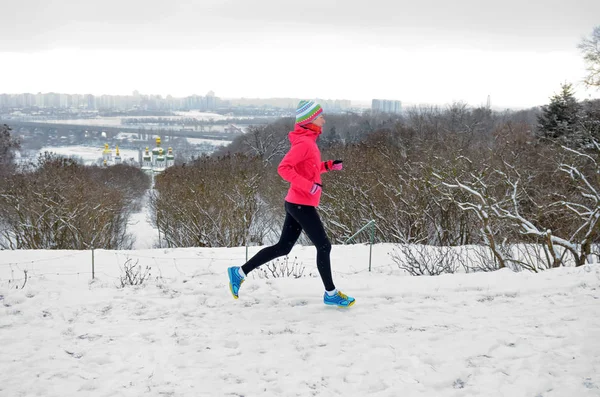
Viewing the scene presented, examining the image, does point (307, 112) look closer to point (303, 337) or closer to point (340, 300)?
point (340, 300)

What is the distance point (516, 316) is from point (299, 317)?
199cm

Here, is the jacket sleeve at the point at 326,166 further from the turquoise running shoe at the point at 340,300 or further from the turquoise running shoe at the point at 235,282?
the turquoise running shoe at the point at 235,282

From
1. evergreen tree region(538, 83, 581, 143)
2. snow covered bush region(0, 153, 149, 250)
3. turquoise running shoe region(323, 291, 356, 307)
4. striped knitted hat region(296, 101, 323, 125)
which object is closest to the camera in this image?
striped knitted hat region(296, 101, 323, 125)

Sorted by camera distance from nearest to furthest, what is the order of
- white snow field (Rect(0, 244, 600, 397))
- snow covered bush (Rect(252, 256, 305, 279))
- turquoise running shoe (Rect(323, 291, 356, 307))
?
white snow field (Rect(0, 244, 600, 397)) < turquoise running shoe (Rect(323, 291, 356, 307)) < snow covered bush (Rect(252, 256, 305, 279))

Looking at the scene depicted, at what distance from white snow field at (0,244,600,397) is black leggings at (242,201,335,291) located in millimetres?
375

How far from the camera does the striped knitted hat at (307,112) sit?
4762mm

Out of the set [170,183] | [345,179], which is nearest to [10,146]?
[170,183]

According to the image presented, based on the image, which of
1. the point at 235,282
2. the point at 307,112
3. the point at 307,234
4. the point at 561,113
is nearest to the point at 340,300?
the point at 307,234

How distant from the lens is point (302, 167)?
4785mm

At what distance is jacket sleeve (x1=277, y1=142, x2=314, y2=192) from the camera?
4590mm

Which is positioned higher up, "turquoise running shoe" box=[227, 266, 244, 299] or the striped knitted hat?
the striped knitted hat

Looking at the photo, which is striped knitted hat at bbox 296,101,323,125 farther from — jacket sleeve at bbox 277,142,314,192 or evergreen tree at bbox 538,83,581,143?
evergreen tree at bbox 538,83,581,143

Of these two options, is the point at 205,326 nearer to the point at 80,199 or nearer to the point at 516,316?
the point at 516,316

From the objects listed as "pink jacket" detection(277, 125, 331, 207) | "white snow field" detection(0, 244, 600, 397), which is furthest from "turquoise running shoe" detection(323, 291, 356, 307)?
"pink jacket" detection(277, 125, 331, 207)
